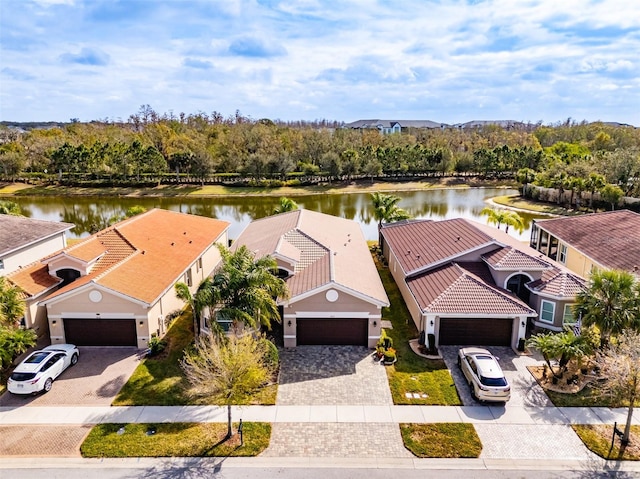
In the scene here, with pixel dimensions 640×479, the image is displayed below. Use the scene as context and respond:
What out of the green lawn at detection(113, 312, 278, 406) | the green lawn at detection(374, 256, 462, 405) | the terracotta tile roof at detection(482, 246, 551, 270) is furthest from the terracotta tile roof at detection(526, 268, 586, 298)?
the green lawn at detection(113, 312, 278, 406)

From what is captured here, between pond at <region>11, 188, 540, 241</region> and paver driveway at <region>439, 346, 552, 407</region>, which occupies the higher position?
pond at <region>11, 188, 540, 241</region>

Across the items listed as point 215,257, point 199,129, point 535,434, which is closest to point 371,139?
point 199,129

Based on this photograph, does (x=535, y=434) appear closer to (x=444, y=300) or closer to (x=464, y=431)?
(x=464, y=431)

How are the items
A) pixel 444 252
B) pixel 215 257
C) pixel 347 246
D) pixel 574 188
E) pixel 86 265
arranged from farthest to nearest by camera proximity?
pixel 574 188 → pixel 215 257 → pixel 347 246 → pixel 444 252 → pixel 86 265

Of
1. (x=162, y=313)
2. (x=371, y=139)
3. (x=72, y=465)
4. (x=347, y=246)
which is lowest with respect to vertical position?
(x=72, y=465)

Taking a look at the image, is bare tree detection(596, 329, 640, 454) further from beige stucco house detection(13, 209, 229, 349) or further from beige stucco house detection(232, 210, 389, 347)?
beige stucco house detection(13, 209, 229, 349)

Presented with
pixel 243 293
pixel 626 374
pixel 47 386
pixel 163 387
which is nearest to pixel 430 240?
pixel 243 293
